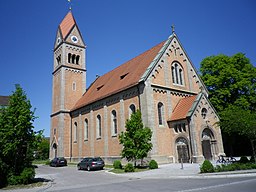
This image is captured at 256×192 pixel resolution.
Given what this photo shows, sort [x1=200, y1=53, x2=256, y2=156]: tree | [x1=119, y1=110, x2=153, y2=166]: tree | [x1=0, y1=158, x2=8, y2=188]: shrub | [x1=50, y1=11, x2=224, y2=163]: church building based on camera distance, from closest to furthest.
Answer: [x1=0, y1=158, x2=8, y2=188]: shrub < [x1=119, y1=110, x2=153, y2=166]: tree < [x1=50, y1=11, x2=224, y2=163]: church building < [x1=200, y1=53, x2=256, y2=156]: tree

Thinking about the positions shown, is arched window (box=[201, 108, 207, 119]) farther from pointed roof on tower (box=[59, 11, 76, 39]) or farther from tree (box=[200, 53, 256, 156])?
pointed roof on tower (box=[59, 11, 76, 39])

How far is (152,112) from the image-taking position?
2498 cm

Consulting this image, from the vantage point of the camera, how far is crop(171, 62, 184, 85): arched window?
29602mm

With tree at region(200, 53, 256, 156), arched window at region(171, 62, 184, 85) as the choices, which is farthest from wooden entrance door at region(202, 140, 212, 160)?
tree at region(200, 53, 256, 156)

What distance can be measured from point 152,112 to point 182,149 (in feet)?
17.2

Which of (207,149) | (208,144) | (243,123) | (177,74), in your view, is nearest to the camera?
(243,123)

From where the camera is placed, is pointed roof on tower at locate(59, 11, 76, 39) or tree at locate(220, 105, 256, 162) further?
pointed roof on tower at locate(59, 11, 76, 39)

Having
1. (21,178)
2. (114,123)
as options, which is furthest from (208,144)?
(21,178)

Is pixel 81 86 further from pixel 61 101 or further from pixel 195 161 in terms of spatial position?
pixel 195 161

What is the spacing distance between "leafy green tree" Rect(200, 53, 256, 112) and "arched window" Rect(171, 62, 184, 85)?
7.45 meters

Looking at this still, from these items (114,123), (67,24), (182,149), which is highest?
(67,24)

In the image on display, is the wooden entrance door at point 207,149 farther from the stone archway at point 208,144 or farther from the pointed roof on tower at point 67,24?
the pointed roof on tower at point 67,24

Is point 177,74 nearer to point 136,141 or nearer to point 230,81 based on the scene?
point 230,81

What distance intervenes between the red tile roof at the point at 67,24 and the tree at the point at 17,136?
30609 mm
